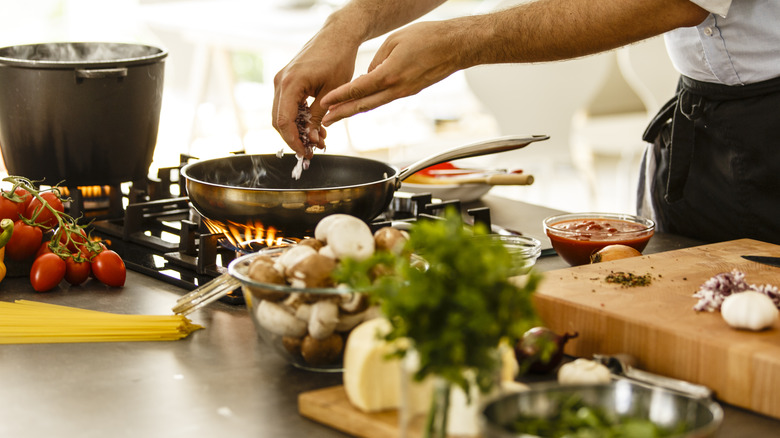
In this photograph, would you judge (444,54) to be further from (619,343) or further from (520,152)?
(520,152)

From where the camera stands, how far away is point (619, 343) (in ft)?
3.57

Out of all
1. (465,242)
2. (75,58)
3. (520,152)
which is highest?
(75,58)

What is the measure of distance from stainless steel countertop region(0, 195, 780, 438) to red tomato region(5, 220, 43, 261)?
10.4 inches

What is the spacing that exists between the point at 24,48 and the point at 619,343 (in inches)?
58.5

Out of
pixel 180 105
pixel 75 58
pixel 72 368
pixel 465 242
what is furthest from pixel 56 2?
pixel 465 242

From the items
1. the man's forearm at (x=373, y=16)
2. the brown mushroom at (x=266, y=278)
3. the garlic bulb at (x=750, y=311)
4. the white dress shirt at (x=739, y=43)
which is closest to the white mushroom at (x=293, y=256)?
the brown mushroom at (x=266, y=278)

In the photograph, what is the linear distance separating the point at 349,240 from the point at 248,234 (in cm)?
46

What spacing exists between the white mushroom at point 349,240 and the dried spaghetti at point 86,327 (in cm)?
30

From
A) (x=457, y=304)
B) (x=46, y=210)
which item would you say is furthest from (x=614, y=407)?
(x=46, y=210)

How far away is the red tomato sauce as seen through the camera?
59.4 inches

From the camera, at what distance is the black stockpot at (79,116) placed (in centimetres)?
172

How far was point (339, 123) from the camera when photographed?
20.1ft

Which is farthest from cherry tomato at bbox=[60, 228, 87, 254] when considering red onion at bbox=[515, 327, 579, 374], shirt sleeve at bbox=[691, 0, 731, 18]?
shirt sleeve at bbox=[691, 0, 731, 18]

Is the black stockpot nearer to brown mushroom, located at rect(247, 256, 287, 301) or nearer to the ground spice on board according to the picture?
brown mushroom, located at rect(247, 256, 287, 301)
